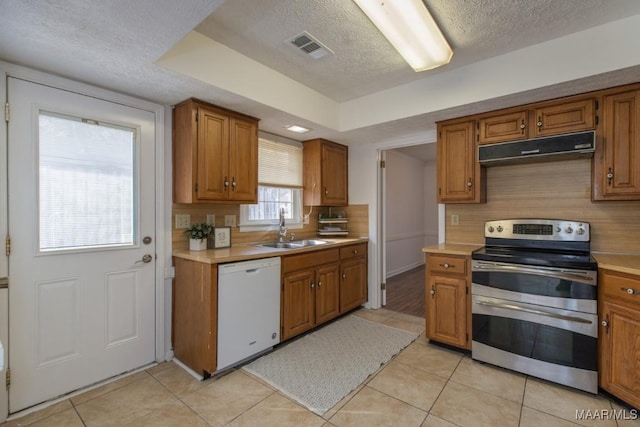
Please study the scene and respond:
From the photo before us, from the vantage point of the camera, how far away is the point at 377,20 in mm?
1795

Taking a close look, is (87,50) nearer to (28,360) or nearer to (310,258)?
(28,360)

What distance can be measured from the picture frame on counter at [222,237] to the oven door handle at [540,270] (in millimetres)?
2218

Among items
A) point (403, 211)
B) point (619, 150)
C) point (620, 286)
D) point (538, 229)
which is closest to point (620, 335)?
point (620, 286)

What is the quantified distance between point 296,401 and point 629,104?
3.12 m

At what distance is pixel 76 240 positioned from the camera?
2.15m

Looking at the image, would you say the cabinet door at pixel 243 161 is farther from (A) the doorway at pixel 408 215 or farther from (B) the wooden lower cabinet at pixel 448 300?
(A) the doorway at pixel 408 215

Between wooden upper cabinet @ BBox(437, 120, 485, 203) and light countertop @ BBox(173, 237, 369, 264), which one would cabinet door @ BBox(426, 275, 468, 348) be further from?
light countertop @ BBox(173, 237, 369, 264)

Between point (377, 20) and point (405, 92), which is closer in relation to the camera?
point (377, 20)

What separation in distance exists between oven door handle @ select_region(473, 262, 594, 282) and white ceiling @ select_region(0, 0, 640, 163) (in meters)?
1.34

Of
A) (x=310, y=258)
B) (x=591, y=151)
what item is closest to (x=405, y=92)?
(x=591, y=151)

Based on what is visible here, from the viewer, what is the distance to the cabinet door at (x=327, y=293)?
3.16m

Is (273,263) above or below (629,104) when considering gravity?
below

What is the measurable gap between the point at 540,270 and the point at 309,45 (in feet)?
7.80

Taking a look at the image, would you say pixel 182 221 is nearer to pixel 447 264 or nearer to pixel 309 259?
pixel 309 259
